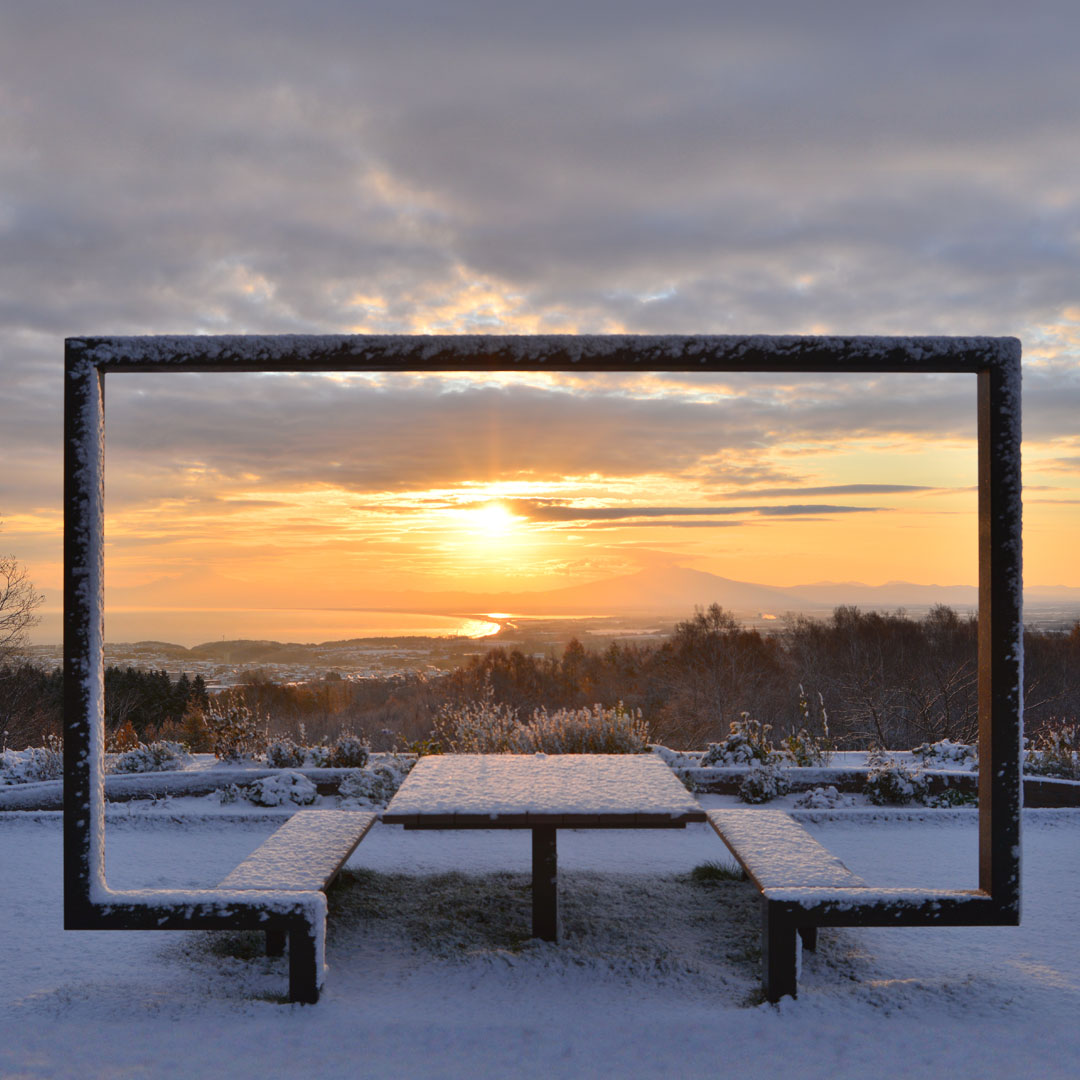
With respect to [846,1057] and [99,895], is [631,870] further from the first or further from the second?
[99,895]

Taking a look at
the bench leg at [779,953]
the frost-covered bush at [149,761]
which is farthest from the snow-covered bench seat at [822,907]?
the frost-covered bush at [149,761]

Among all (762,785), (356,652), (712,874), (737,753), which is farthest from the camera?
(356,652)

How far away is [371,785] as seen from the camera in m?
5.88

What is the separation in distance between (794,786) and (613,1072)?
13.5ft

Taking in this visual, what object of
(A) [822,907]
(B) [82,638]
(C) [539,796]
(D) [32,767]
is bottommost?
(D) [32,767]

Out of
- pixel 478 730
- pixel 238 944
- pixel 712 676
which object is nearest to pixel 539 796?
pixel 238 944

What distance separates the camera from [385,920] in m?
3.66

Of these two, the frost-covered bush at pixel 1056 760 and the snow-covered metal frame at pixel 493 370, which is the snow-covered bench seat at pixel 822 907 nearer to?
the snow-covered metal frame at pixel 493 370

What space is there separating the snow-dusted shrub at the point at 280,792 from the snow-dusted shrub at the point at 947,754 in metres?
4.99

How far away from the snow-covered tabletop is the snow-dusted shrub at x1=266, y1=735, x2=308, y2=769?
299cm

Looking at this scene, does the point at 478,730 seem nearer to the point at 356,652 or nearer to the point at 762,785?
the point at 762,785

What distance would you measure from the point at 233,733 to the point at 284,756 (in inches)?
24.9

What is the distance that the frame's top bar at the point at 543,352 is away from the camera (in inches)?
115

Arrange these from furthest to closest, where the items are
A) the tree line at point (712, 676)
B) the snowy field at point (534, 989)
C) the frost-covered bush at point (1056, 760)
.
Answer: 1. the tree line at point (712, 676)
2. the frost-covered bush at point (1056, 760)
3. the snowy field at point (534, 989)
